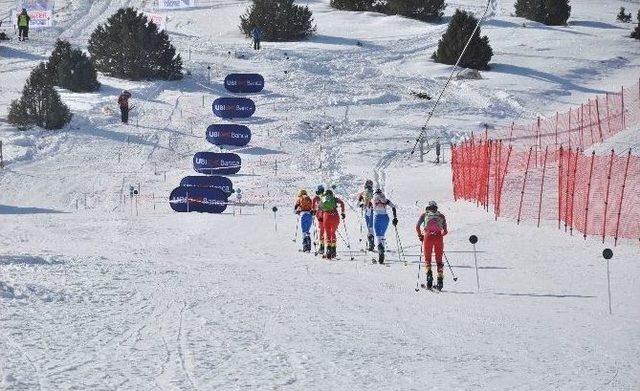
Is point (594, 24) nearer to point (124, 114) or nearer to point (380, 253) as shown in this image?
point (124, 114)

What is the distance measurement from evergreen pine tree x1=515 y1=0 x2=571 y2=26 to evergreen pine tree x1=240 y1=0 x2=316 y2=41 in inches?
462

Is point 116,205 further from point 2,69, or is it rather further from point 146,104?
point 2,69

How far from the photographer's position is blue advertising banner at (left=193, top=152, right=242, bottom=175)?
31.6m

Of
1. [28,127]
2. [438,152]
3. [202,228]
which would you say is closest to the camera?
[202,228]

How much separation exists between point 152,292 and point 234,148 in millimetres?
20750

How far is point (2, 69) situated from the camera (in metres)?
44.6

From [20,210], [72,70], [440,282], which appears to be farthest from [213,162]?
[440,282]

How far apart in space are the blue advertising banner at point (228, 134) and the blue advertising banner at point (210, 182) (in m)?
5.70

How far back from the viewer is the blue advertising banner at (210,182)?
2833 centimetres

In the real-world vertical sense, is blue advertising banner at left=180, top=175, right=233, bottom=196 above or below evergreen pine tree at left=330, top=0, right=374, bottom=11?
below

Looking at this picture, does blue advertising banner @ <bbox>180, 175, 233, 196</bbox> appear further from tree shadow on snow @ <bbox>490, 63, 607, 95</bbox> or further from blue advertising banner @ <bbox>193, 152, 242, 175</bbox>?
tree shadow on snow @ <bbox>490, 63, 607, 95</bbox>

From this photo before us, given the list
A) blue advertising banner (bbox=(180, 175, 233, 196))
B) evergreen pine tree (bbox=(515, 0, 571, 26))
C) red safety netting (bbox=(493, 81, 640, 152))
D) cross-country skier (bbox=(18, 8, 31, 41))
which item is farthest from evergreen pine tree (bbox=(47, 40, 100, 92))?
evergreen pine tree (bbox=(515, 0, 571, 26))

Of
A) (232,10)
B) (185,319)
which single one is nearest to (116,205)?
(185,319)

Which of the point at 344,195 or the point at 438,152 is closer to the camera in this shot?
the point at 344,195
